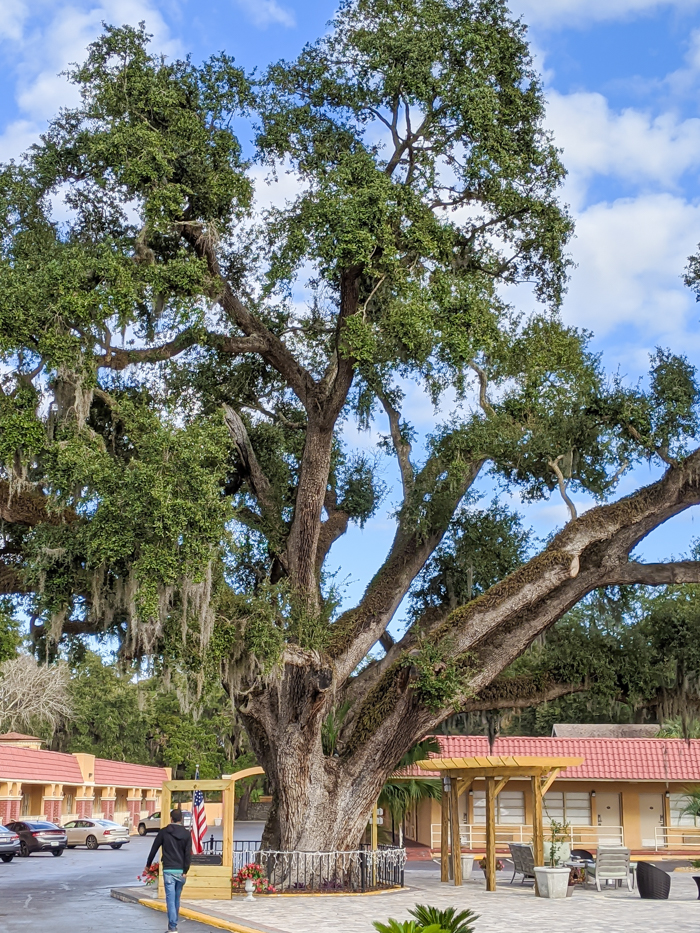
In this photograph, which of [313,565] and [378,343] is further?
[313,565]

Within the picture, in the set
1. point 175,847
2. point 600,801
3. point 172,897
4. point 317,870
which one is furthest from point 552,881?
point 600,801

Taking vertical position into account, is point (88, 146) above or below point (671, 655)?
above

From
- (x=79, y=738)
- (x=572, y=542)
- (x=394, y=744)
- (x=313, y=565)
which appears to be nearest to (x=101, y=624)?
(x=313, y=565)

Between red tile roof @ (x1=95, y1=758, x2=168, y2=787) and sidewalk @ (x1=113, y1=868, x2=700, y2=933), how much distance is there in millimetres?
35426

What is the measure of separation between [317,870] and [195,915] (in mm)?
3667

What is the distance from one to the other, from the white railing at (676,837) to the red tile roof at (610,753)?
2.34m

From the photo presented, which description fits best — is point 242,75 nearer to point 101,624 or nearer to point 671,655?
point 101,624

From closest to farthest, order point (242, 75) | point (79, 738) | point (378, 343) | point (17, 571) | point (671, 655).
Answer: point (17, 571) < point (378, 343) < point (242, 75) < point (671, 655) < point (79, 738)

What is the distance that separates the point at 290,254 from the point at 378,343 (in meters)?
2.31

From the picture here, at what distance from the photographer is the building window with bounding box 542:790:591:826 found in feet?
108

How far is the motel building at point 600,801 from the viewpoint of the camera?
1272 inches

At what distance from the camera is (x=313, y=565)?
1886 cm

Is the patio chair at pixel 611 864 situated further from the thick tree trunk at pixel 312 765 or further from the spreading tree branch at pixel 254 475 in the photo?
the spreading tree branch at pixel 254 475

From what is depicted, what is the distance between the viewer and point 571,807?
3297 centimetres
